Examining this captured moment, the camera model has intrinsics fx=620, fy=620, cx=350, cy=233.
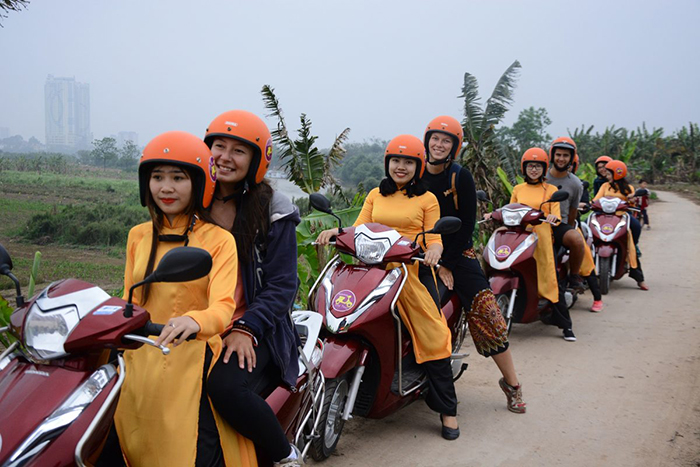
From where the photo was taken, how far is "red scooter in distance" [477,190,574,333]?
6.38 metres

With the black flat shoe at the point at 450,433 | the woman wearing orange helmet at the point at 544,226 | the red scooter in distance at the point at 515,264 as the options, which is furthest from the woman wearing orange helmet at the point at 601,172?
the black flat shoe at the point at 450,433

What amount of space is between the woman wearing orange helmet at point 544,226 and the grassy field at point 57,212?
164 inches

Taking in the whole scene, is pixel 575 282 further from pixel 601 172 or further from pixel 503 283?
pixel 601 172

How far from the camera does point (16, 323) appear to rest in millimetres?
1948

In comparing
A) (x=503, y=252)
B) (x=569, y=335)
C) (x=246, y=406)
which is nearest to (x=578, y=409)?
(x=503, y=252)

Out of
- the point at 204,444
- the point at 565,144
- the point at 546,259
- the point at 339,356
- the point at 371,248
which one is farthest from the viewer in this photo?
the point at 565,144

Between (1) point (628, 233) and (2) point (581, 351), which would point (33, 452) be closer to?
(2) point (581, 351)

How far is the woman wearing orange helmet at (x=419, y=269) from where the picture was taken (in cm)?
412

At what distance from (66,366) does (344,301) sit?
206cm

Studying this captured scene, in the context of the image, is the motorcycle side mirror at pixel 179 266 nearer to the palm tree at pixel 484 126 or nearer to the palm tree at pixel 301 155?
the palm tree at pixel 301 155

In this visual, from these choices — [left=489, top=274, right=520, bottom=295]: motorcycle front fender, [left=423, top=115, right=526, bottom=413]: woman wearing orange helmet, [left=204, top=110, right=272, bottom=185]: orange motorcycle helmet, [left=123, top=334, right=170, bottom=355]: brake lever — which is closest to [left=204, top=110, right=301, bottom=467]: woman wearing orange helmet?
[left=204, top=110, right=272, bottom=185]: orange motorcycle helmet

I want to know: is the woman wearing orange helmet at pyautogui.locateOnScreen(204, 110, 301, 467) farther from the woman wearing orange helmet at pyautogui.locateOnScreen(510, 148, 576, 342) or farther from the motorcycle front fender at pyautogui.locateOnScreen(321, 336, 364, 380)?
the woman wearing orange helmet at pyautogui.locateOnScreen(510, 148, 576, 342)

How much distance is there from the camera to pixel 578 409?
4.86 metres

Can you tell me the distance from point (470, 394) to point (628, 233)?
5301mm
